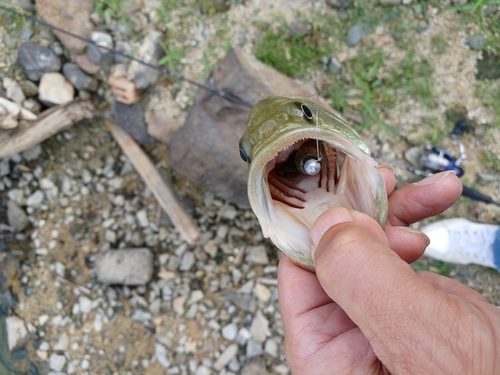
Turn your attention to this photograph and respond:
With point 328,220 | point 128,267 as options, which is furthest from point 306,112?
point 128,267

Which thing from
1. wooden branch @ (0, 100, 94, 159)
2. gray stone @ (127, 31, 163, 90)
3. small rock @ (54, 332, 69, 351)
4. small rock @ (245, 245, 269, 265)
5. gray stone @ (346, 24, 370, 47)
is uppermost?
gray stone @ (346, 24, 370, 47)

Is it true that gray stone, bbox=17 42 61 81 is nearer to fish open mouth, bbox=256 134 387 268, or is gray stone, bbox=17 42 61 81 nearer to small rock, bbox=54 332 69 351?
small rock, bbox=54 332 69 351

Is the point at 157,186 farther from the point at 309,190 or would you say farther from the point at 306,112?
the point at 306,112

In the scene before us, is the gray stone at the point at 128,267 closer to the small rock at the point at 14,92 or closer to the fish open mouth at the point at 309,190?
the small rock at the point at 14,92

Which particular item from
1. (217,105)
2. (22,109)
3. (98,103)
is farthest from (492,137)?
(22,109)

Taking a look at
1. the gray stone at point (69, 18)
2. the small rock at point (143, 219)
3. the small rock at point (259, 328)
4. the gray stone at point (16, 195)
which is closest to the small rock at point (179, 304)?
the small rock at point (259, 328)

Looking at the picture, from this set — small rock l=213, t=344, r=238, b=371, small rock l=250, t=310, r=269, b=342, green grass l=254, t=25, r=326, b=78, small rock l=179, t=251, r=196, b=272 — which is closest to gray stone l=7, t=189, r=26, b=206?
small rock l=179, t=251, r=196, b=272
